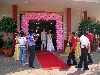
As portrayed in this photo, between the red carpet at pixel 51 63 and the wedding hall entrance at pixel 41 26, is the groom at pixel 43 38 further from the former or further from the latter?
the red carpet at pixel 51 63

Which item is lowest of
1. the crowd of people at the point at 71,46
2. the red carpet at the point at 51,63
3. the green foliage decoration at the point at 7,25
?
the red carpet at the point at 51,63

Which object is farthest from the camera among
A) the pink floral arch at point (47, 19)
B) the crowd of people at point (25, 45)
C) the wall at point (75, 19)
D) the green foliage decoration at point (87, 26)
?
the wall at point (75, 19)

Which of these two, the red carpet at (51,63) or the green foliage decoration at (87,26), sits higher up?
the green foliage decoration at (87,26)

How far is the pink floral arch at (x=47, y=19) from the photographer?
13320mm

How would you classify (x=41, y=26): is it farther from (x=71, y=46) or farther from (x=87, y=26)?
(x=71, y=46)

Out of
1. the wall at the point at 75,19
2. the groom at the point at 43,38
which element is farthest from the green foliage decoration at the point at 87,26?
the groom at the point at 43,38

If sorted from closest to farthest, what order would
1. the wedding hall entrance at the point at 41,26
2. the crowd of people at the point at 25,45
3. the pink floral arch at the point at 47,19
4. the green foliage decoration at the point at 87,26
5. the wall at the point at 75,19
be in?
1. the crowd of people at the point at 25,45
2. the green foliage decoration at the point at 87,26
3. the pink floral arch at the point at 47,19
4. the wall at the point at 75,19
5. the wedding hall entrance at the point at 41,26

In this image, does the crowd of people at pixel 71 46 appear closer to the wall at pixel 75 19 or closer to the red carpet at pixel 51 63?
the red carpet at pixel 51 63

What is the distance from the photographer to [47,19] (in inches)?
539

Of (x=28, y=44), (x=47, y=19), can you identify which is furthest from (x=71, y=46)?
(x=47, y=19)

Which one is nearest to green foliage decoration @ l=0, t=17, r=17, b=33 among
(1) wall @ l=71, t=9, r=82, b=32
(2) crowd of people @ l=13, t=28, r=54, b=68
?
(2) crowd of people @ l=13, t=28, r=54, b=68

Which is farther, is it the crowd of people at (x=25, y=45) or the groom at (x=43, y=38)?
the groom at (x=43, y=38)

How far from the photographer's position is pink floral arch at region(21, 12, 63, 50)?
524 inches

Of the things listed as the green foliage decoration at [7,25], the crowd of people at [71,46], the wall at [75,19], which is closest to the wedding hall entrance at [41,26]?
the wall at [75,19]
